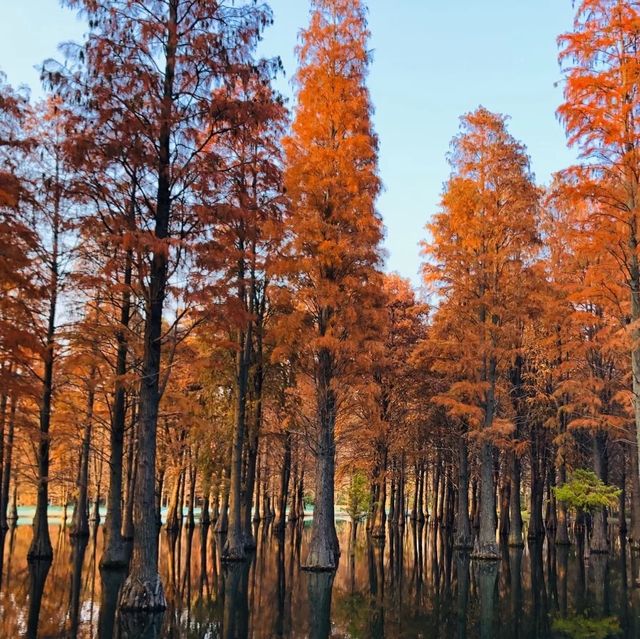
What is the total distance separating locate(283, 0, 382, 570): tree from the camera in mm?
20953

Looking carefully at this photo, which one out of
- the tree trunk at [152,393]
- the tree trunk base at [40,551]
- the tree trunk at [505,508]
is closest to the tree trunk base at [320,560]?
the tree trunk at [152,393]

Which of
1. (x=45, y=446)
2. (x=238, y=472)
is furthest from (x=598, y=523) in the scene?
(x=45, y=446)

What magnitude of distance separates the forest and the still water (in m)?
1.21

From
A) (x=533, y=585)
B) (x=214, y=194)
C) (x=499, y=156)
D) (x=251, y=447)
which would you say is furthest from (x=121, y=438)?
(x=499, y=156)

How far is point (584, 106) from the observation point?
16.5 m

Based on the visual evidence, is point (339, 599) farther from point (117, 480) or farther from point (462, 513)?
point (462, 513)

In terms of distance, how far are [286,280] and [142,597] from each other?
11865 mm

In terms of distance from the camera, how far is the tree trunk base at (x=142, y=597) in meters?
12.8

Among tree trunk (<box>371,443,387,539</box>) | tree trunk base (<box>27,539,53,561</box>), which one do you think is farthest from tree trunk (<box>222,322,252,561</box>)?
tree trunk (<box>371,443,387,539</box>)

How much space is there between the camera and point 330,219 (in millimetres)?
21781

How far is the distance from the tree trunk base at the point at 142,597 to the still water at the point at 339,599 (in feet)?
1.04

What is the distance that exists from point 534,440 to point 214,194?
26.8 m

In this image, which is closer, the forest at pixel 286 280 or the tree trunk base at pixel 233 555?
the forest at pixel 286 280

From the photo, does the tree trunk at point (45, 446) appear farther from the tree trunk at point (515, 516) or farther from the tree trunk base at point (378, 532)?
the tree trunk at point (515, 516)
